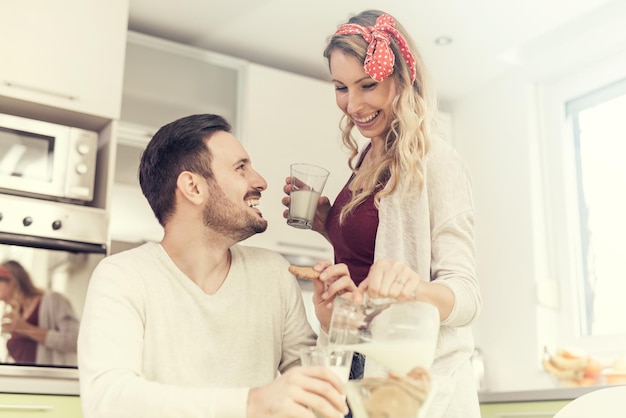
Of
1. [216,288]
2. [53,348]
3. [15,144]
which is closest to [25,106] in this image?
[15,144]

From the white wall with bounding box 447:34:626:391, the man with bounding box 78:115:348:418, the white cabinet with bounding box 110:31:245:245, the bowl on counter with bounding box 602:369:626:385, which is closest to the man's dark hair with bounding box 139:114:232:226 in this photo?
the man with bounding box 78:115:348:418

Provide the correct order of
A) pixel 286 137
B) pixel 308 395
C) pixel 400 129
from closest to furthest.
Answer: pixel 308 395
pixel 400 129
pixel 286 137

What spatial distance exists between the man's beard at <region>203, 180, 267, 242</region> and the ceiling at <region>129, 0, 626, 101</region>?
1.72 m

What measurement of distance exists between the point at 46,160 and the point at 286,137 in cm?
117

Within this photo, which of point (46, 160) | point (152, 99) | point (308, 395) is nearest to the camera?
point (308, 395)

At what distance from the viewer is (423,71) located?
1.68m

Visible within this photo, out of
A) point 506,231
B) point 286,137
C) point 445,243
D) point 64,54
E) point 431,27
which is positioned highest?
point 431,27

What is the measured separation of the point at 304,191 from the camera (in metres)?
1.67

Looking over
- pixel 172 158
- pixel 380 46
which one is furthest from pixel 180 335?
pixel 380 46

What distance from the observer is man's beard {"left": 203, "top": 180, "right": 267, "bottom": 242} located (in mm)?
1589

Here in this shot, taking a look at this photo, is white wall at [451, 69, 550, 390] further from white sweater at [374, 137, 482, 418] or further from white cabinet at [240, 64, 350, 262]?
white sweater at [374, 137, 482, 418]

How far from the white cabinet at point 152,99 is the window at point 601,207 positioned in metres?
1.62

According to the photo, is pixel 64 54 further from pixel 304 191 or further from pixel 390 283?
pixel 390 283

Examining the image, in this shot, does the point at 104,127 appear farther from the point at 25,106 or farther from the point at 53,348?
the point at 53,348
